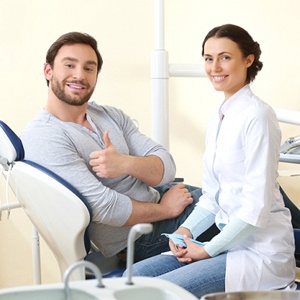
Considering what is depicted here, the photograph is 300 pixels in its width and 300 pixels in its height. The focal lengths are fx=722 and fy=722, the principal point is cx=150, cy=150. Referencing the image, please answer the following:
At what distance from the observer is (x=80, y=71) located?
88.8 inches

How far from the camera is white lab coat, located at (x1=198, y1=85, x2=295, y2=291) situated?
1842mm

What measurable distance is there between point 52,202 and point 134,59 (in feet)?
5.65

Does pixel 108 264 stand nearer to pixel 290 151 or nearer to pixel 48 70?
pixel 48 70

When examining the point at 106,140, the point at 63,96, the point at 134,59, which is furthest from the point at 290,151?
the point at 134,59

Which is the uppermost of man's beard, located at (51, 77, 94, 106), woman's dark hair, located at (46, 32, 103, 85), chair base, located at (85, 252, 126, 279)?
woman's dark hair, located at (46, 32, 103, 85)

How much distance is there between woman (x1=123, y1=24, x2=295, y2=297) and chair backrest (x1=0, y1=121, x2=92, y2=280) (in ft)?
0.64

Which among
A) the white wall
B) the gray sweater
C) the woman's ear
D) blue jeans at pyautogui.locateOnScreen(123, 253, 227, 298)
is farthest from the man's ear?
the white wall

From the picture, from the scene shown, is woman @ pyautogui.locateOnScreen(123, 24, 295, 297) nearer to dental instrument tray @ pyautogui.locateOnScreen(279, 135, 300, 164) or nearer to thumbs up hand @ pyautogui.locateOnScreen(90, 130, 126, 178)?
thumbs up hand @ pyautogui.locateOnScreen(90, 130, 126, 178)

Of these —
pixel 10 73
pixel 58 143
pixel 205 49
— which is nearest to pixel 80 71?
pixel 58 143

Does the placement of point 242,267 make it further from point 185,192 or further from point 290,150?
point 290,150

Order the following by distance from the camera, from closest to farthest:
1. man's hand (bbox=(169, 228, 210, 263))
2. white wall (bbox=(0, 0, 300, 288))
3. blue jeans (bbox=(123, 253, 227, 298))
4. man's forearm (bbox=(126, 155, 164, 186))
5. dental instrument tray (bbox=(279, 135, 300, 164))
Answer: blue jeans (bbox=(123, 253, 227, 298))
man's hand (bbox=(169, 228, 210, 263))
man's forearm (bbox=(126, 155, 164, 186))
dental instrument tray (bbox=(279, 135, 300, 164))
white wall (bbox=(0, 0, 300, 288))

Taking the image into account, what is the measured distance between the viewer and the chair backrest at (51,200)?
6.61 ft

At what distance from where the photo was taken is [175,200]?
2.29 meters

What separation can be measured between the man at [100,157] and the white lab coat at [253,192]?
298 millimetres
